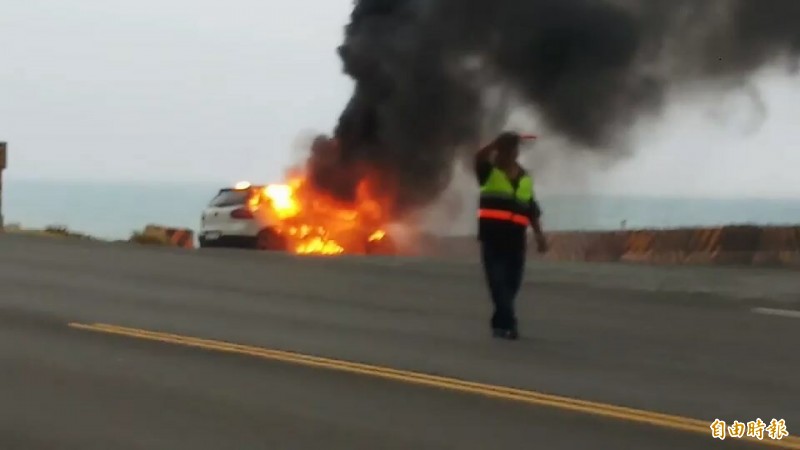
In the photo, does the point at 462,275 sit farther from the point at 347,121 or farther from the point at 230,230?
the point at 347,121

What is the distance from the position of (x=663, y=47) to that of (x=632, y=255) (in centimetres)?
481

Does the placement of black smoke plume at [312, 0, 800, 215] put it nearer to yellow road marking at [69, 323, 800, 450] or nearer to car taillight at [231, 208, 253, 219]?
car taillight at [231, 208, 253, 219]

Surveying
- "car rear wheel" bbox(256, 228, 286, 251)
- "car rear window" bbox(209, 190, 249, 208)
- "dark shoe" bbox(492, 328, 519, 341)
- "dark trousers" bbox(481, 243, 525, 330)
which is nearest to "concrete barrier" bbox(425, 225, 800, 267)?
"car rear wheel" bbox(256, 228, 286, 251)

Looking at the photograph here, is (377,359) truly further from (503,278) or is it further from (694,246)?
(694,246)

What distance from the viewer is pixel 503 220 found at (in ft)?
33.7

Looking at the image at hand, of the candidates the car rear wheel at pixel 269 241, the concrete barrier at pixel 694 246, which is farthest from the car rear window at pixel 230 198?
the concrete barrier at pixel 694 246

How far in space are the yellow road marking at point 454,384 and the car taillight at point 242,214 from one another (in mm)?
10955

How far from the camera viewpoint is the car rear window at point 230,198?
21.9 meters

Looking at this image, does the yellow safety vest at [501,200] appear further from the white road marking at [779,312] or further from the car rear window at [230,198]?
the car rear window at [230,198]

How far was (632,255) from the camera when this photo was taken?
2139 centimetres

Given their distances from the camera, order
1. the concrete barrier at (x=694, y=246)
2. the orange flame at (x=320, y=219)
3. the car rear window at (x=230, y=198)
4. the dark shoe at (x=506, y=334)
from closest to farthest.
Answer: the dark shoe at (x=506, y=334), the concrete barrier at (x=694, y=246), the car rear window at (x=230, y=198), the orange flame at (x=320, y=219)

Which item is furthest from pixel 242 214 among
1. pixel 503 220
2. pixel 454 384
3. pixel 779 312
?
pixel 454 384

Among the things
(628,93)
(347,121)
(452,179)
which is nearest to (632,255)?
(628,93)

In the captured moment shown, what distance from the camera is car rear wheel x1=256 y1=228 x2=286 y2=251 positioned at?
70.5 feet
